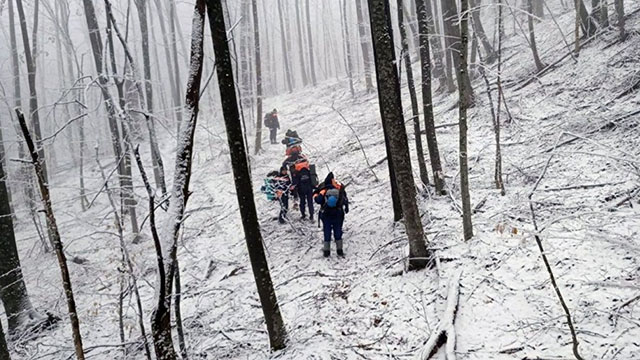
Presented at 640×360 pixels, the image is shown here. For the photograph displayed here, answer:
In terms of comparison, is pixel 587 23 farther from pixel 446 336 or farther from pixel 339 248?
pixel 446 336

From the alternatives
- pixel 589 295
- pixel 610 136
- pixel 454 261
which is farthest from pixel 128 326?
pixel 610 136

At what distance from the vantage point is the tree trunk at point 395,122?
579 cm

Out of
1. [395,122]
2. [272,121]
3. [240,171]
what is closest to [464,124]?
[395,122]

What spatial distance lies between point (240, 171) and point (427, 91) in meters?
4.77

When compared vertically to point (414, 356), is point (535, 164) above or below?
above

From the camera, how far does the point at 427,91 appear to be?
8.02 metres

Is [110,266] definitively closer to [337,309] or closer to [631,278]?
[337,309]

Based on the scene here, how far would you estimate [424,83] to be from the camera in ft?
26.6

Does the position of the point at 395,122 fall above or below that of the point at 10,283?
above

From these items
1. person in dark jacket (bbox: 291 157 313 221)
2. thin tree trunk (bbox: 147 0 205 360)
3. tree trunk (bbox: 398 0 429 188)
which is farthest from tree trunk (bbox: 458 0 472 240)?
person in dark jacket (bbox: 291 157 313 221)

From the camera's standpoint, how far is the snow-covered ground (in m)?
4.46

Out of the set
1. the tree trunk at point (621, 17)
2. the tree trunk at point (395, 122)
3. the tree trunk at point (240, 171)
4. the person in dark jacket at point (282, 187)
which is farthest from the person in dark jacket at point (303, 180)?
the tree trunk at point (621, 17)

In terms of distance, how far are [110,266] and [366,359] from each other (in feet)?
33.5

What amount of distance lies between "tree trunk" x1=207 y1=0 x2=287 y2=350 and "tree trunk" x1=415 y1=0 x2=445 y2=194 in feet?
14.5
